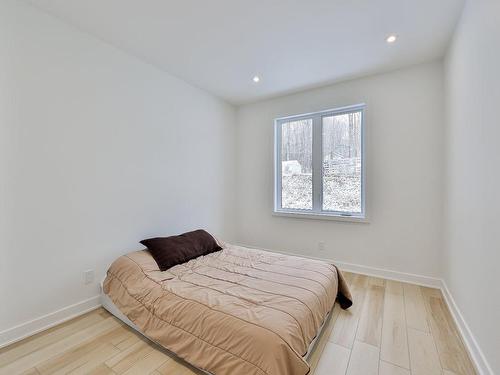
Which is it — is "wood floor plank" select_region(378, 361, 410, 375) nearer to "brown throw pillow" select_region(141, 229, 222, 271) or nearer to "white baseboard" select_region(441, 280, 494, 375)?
"white baseboard" select_region(441, 280, 494, 375)

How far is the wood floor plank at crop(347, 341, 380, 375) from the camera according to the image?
148 cm

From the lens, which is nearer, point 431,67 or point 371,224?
point 431,67

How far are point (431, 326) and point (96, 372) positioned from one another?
2580 mm

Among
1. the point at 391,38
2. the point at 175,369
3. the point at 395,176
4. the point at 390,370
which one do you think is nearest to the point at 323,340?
the point at 390,370

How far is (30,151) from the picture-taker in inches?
73.0

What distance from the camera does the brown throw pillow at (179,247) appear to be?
231 centimetres

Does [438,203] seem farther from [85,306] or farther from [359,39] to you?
[85,306]

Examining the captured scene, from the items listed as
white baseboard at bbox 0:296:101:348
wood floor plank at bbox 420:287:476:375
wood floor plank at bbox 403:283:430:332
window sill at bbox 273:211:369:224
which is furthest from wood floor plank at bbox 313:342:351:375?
white baseboard at bbox 0:296:101:348

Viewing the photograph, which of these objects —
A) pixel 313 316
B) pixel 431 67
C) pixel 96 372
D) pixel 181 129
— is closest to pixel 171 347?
pixel 96 372

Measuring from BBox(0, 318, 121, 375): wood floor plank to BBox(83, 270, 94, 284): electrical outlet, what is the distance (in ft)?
1.34

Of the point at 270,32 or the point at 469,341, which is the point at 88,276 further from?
the point at 469,341

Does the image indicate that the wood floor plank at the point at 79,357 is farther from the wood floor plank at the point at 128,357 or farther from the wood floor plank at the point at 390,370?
the wood floor plank at the point at 390,370

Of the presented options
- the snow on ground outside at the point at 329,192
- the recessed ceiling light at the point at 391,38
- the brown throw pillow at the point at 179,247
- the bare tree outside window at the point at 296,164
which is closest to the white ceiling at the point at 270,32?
the recessed ceiling light at the point at 391,38

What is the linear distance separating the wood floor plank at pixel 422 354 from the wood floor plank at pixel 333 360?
0.41 meters
